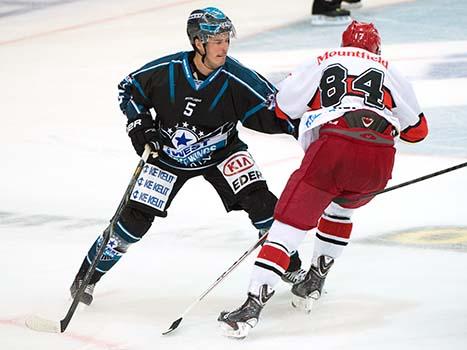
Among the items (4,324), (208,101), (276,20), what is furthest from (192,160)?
(276,20)

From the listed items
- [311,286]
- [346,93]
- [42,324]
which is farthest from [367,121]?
[42,324]

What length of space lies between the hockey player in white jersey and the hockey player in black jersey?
215 millimetres

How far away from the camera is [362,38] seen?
13.1 feet

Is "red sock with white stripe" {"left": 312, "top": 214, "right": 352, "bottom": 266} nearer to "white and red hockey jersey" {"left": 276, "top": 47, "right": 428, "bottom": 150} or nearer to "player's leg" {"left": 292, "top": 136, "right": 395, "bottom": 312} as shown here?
"player's leg" {"left": 292, "top": 136, "right": 395, "bottom": 312}

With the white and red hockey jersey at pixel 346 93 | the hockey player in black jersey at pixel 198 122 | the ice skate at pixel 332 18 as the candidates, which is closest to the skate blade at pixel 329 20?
the ice skate at pixel 332 18

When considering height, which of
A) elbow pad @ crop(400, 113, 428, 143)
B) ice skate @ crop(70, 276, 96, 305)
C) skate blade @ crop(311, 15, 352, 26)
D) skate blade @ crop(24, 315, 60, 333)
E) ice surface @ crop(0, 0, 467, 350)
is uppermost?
elbow pad @ crop(400, 113, 428, 143)

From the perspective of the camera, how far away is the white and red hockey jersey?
388 cm

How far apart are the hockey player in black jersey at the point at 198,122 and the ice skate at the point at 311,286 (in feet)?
0.31

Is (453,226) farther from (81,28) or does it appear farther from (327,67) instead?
(81,28)

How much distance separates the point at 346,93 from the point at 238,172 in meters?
0.56

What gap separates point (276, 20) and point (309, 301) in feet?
19.4

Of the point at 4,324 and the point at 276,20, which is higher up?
the point at 4,324

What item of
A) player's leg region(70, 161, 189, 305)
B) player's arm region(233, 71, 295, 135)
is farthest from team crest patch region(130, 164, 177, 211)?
player's arm region(233, 71, 295, 135)

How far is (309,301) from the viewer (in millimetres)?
4227
